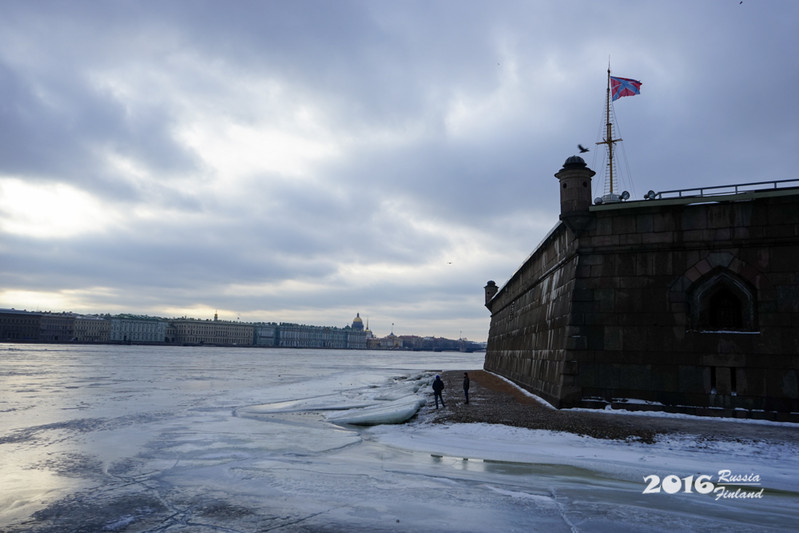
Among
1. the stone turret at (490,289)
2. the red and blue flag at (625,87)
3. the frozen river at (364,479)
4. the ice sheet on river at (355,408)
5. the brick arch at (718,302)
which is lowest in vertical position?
the ice sheet on river at (355,408)

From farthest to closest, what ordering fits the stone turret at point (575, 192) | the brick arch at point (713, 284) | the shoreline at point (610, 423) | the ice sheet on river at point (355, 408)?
the stone turret at point (575, 192) → the ice sheet on river at point (355, 408) → the brick arch at point (713, 284) → the shoreline at point (610, 423)

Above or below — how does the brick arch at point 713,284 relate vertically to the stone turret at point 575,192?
below

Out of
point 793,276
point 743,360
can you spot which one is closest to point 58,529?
point 743,360

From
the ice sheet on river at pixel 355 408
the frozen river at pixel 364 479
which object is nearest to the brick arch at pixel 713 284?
the frozen river at pixel 364 479

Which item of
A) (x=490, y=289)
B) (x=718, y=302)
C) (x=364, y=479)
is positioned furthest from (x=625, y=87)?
(x=490, y=289)

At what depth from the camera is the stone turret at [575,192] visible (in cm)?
1792

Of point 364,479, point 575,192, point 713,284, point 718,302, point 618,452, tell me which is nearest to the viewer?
point 364,479

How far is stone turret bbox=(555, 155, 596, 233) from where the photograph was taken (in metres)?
17.9

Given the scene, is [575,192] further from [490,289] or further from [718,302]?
[490,289]

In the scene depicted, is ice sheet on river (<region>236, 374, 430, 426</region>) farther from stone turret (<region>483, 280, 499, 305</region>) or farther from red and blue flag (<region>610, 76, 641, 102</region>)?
stone turret (<region>483, 280, 499, 305</region>)

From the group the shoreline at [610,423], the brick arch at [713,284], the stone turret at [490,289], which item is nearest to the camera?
the shoreline at [610,423]

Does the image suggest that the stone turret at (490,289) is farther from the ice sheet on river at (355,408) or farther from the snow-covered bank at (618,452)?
the snow-covered bank at (618,452)

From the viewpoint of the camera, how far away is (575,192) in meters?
18.2

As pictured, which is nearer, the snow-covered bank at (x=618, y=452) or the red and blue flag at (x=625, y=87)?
the snow-covered bank at (x=618, y=452)
